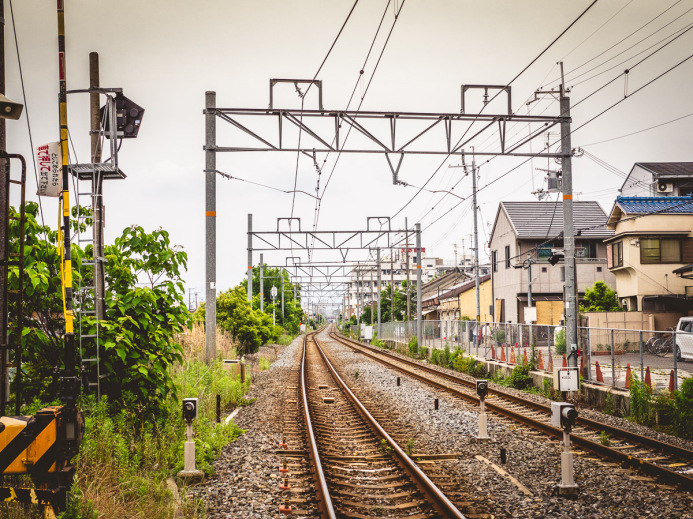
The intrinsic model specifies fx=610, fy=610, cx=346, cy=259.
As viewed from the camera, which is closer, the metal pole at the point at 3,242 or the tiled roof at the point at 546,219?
the metal pole at the point at 3,242

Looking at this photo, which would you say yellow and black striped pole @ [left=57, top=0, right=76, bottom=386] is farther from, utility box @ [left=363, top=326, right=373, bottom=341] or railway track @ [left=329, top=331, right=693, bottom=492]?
utility box @ [left=363, top=326, right=373, bottom=341]

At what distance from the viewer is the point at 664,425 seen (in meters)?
11.8

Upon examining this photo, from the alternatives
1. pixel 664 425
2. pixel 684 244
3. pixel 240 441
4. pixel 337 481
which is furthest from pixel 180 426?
pixel 684 244

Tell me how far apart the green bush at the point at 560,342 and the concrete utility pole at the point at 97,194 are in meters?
17.4

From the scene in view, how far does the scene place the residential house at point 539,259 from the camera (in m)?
38.9

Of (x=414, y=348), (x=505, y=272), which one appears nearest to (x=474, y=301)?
(x=505, y=272)

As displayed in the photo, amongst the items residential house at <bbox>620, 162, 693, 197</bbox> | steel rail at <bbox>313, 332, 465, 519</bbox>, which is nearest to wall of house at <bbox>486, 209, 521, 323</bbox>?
residential house at <bbox>620, 162, 693, 197</bbox>

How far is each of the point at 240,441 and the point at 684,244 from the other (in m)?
29.4

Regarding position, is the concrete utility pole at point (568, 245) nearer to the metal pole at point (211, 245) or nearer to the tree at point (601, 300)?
the metal pole at point (211, 245)

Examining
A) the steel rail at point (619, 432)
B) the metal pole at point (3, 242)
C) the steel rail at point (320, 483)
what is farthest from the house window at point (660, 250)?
the metal pole at point (3, 242)

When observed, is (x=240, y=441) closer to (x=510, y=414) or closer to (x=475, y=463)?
(x=475, y=463)

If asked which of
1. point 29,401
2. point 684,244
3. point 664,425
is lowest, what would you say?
point 664,425

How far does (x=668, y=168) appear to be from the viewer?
146 feet

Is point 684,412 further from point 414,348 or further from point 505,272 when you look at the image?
point 505,272
